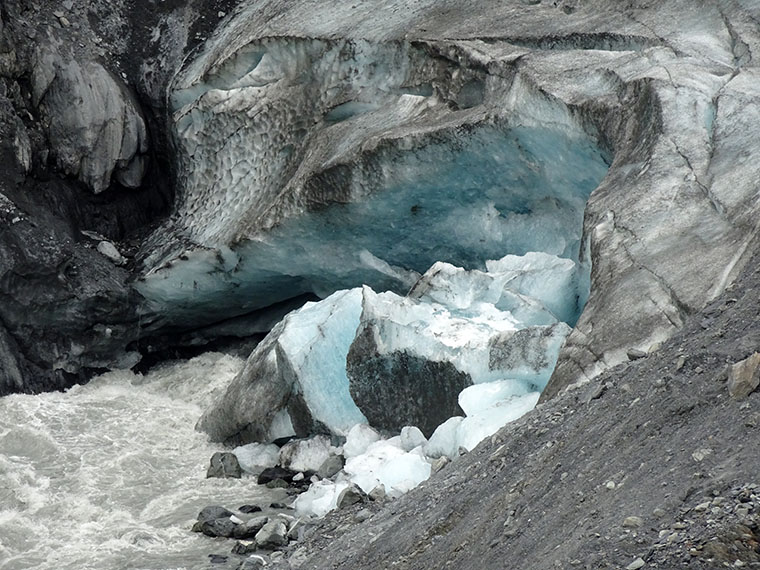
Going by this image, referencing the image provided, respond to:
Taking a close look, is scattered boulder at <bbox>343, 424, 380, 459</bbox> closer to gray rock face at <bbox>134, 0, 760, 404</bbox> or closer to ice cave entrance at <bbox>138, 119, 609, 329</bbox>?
ice cave entrance at <bbox>138, 119, 609, 329</bbox>

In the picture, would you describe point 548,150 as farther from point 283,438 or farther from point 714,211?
point 283,438

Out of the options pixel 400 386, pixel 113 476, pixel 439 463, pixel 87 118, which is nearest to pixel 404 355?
pixel 400 386

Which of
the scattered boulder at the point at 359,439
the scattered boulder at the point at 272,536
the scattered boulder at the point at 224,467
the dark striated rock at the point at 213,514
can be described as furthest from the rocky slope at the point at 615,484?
the scattered boulder at the point at 224,467

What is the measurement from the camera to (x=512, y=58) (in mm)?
11086

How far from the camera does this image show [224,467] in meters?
9.97

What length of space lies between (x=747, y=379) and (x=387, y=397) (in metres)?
5.22

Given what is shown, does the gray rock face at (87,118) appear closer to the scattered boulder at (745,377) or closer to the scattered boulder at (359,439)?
the scattered boulder at (359,439)

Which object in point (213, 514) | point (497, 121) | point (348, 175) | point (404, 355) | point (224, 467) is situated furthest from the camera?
point (348, 175)

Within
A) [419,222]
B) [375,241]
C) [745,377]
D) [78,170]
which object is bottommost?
[375,241]

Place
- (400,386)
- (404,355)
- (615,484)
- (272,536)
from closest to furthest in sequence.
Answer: (615,484) → (272,536) → (404,355) → (400,386)

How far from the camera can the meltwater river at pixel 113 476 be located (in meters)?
8.30

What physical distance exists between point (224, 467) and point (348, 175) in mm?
3391

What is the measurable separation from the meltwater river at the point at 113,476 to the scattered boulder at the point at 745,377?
4257mm

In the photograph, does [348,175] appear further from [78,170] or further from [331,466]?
[78,170]
